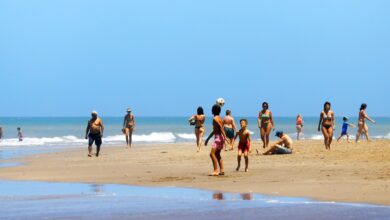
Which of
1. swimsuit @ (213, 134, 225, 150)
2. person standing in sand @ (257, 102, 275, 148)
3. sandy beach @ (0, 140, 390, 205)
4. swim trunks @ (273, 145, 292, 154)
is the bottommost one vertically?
sandy beach @ (0, 140, 390, 205)

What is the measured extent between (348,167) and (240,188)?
4319 millimetres

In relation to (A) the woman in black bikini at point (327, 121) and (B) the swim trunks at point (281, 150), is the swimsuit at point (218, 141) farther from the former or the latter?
(A) the woman in black bikini at point (327, 121)

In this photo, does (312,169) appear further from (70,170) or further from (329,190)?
(70,170)

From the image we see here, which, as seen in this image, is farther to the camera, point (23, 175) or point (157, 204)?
point (23, 175)

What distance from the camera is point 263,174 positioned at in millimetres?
16266

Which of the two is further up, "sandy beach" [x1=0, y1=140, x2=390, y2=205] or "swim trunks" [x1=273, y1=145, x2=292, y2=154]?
"swim trunks" [x1=273, y1=145, x2=292, y2=154]

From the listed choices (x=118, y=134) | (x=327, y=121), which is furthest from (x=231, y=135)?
(x=118, y=134)

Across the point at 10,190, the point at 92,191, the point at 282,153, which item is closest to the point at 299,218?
→ the point at 92,191

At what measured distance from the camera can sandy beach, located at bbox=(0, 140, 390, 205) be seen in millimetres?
13016

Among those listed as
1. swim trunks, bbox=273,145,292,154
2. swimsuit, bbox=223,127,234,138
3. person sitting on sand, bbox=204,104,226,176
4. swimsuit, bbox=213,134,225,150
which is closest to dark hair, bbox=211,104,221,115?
person sitting on sand, bbox=204,104,226,176

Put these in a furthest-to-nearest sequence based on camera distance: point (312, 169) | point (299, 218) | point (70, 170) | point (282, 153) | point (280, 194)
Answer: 1. point (282, 153)
2. point (70, 170)
3. point (312, 169)
4. point (280, 194)
5. point (299, 218)

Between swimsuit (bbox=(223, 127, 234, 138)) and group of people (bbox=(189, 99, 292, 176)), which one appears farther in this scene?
swimsuit (bbox=(223, 127, 234, 138))

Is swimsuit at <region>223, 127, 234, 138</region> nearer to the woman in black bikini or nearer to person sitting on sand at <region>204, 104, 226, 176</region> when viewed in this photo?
the woman in black bikini

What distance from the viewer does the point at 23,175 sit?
1822cm
